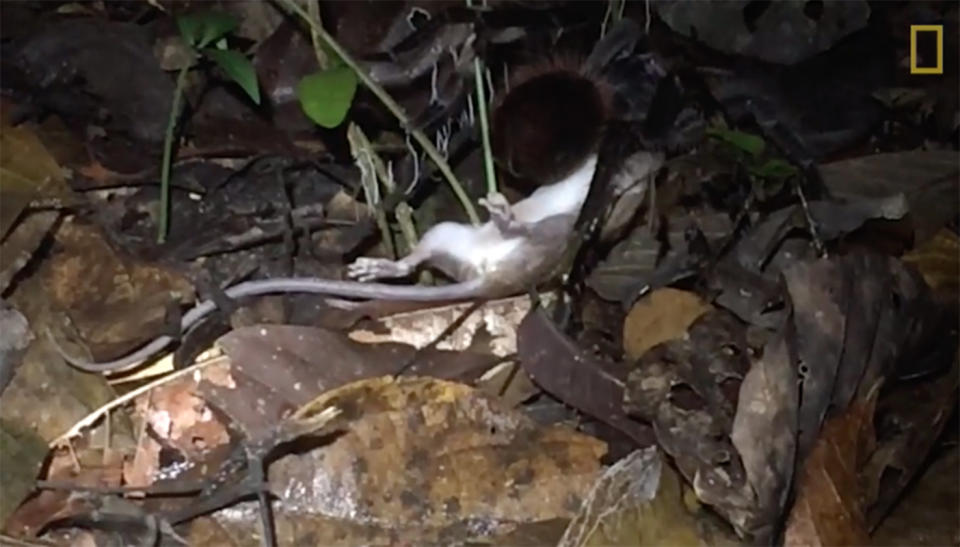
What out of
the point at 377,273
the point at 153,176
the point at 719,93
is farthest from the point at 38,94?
the point at 719,93

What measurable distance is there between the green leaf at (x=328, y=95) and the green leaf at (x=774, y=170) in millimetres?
447

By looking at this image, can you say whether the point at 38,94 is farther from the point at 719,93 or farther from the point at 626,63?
the point at 719,93

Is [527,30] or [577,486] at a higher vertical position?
[527,30]

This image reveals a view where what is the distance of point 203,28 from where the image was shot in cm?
155

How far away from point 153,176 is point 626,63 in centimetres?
56

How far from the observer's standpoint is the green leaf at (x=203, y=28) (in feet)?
5.07

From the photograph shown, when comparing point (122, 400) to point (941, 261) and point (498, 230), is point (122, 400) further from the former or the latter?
point (941, 261)

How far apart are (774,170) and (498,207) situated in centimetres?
30

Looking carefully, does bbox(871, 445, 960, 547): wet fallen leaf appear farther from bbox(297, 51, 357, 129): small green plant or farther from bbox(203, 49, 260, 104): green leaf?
bbox(203, 49, 260, 104): green leaf

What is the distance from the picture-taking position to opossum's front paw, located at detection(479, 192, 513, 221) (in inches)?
58.0

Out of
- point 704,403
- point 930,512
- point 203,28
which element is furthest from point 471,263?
point 930,512

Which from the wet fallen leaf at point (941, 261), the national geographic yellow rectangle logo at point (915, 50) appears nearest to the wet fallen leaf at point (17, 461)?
the wet fallen leaf at point (941, 261)

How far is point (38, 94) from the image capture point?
1.69 meters

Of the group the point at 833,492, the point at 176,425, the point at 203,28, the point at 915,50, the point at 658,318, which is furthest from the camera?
→ the point at 915,50
